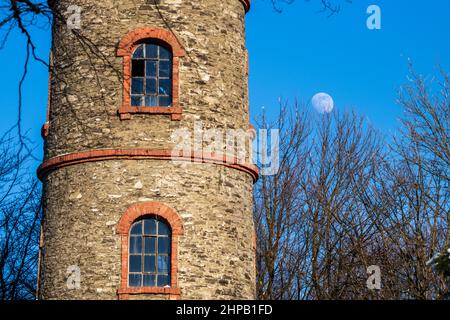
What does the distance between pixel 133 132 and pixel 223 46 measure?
286 centimetres

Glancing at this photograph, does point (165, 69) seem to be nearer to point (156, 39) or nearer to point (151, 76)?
point (151, 76)

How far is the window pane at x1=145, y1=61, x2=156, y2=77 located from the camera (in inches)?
694

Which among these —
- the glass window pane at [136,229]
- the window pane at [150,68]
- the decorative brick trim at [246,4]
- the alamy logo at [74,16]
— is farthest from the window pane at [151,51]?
the glass window pane at [136,229]

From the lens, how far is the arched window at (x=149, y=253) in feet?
54.1

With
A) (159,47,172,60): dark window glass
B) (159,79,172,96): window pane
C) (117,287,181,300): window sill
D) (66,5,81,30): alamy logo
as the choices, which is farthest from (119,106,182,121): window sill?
(117,287,181,300): window sill

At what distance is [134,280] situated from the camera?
54.1 ft

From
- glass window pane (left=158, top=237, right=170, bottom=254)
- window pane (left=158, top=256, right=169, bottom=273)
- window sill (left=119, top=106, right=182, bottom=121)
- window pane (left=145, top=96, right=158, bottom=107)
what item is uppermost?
window pane (left=145, top=96, right=158, bottom=107)

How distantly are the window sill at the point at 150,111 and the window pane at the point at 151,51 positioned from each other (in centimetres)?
125

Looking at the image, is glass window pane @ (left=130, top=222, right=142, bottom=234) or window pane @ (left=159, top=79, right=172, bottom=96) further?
window pane @ (left=159, top=79, right=172, bottom=96)

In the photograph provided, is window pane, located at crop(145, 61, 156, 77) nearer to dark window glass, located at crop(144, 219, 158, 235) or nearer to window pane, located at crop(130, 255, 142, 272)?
dark window glass, located at crop(144, 219, 158, 235)

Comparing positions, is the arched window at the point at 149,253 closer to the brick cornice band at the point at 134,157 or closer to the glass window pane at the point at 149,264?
the glass window pane at the point at 149,264

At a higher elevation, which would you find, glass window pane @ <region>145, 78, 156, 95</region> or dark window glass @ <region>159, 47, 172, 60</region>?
dark window glass @ <region>159, 47, 172, 60</region>

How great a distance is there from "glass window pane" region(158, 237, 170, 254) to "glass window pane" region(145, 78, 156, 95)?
10.2 feet
